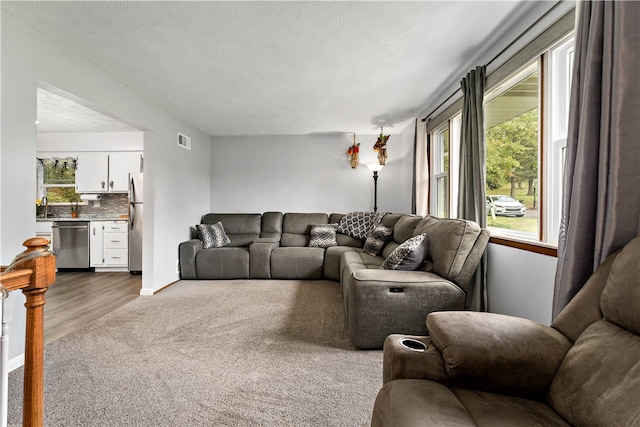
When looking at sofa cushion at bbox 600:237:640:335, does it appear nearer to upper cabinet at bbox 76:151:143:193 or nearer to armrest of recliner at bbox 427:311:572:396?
armrest of recliner at bbox 427:311:572:396

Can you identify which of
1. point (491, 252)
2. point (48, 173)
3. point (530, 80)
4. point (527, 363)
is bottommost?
point (527, 363)

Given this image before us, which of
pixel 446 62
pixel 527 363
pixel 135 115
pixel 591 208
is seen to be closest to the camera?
pixel 527 363

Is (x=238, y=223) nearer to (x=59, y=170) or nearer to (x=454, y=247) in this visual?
(x=59, y=170)

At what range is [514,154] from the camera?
2293 mm

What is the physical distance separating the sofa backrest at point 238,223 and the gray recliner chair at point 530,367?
4162 mm

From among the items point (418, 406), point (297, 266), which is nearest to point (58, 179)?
point (297, 266)

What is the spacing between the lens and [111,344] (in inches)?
87.7

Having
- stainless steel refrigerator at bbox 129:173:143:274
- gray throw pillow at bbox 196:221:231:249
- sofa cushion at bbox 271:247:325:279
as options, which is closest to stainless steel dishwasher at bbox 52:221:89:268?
stainless steel refrigerator at bbox 129:173:143:274

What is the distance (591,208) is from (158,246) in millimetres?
4084

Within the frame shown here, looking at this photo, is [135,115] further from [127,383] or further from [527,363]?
[527,363]

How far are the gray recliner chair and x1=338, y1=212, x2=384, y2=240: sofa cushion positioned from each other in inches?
137

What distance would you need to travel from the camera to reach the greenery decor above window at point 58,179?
515 cm

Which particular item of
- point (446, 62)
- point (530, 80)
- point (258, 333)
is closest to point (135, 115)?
point (258, 333)

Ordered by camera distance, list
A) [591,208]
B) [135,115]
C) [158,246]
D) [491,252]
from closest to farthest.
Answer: [591,208] → [491,252] → [135,115] → [158,246]
